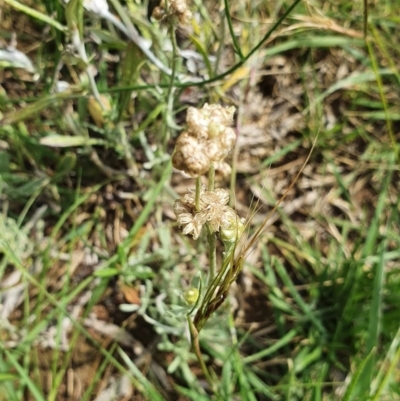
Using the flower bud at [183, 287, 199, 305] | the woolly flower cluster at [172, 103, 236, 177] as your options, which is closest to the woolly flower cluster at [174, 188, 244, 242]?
the woolly flower cluster at [172, 103, 236, 177]

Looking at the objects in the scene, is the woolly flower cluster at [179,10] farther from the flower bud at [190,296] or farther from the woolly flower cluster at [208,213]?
the flower bud at [190,296]

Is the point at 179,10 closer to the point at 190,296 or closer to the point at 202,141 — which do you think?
the point at 202,141

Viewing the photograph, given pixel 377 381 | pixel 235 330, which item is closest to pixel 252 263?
pixel 235 330

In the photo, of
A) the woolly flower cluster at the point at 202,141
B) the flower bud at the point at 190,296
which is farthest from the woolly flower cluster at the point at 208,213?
the flower bud at the point at 190,296

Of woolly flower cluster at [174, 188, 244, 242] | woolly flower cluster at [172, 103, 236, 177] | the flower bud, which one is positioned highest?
woolly flower cluster at [172, 103, 236, 177]

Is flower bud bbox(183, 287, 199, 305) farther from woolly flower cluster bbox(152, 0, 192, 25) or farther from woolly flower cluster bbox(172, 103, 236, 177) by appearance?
woolly flower cluster bbox(152, 0, 192, 25)

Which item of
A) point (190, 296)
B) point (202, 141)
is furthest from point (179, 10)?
point (190, 296)
